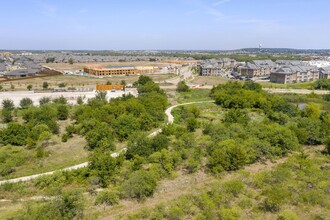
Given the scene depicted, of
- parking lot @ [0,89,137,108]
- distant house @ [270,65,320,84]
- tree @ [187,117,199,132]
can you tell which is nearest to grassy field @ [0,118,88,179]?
tree @ [187,117,199,132]

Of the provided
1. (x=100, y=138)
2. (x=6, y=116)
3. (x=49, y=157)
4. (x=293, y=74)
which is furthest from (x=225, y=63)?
(x=49, y=157)

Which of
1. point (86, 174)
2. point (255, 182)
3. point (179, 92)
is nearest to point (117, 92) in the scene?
point (179, 92)

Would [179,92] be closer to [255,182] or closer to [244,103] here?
[244,103]

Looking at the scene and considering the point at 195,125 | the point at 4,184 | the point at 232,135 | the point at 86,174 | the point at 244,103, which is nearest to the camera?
the point at 4,184

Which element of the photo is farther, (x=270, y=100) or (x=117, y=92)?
(x=117, y=92)

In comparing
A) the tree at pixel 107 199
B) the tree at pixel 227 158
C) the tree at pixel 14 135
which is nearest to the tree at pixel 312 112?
the tree at pixel 227 158

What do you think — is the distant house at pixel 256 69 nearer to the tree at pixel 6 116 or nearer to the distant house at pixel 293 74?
the distant house at pixel 293 74
